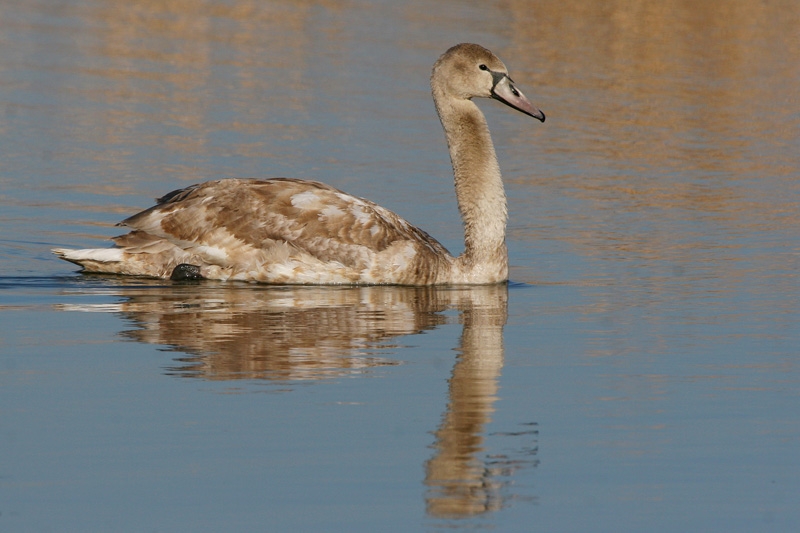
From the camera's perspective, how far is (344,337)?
9945 millimetres

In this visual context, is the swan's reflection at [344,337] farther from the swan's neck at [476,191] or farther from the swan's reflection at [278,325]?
the swan's neck at [476,191]

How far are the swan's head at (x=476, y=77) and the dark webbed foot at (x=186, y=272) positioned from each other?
7.93 ft

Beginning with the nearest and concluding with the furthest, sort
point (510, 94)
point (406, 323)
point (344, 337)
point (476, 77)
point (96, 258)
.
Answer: point (344, 337) < point (406, 323) < point (96, 258) < point (510, 94) < point (476, 77)

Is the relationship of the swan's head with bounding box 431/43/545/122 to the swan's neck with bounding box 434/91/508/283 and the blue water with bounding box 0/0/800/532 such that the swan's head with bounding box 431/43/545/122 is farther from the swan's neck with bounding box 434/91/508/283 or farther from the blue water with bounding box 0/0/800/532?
the blue water with bounding box 0/0/800/532

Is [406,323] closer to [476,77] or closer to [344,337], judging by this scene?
[344,337]

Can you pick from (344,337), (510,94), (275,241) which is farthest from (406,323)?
(510,94)

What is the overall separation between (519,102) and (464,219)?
100 cm

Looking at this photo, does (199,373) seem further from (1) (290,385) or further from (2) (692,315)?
(2) (692,315)

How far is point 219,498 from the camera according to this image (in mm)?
6699

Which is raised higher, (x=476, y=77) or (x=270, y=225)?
(x=476, y=77)

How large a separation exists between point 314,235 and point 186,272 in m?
1.01

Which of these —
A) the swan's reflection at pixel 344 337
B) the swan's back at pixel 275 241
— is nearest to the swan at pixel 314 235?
the swan's back at pixel 275 241

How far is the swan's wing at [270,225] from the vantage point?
1214 centimetres

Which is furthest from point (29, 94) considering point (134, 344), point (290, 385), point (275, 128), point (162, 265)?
point (290, 385)
